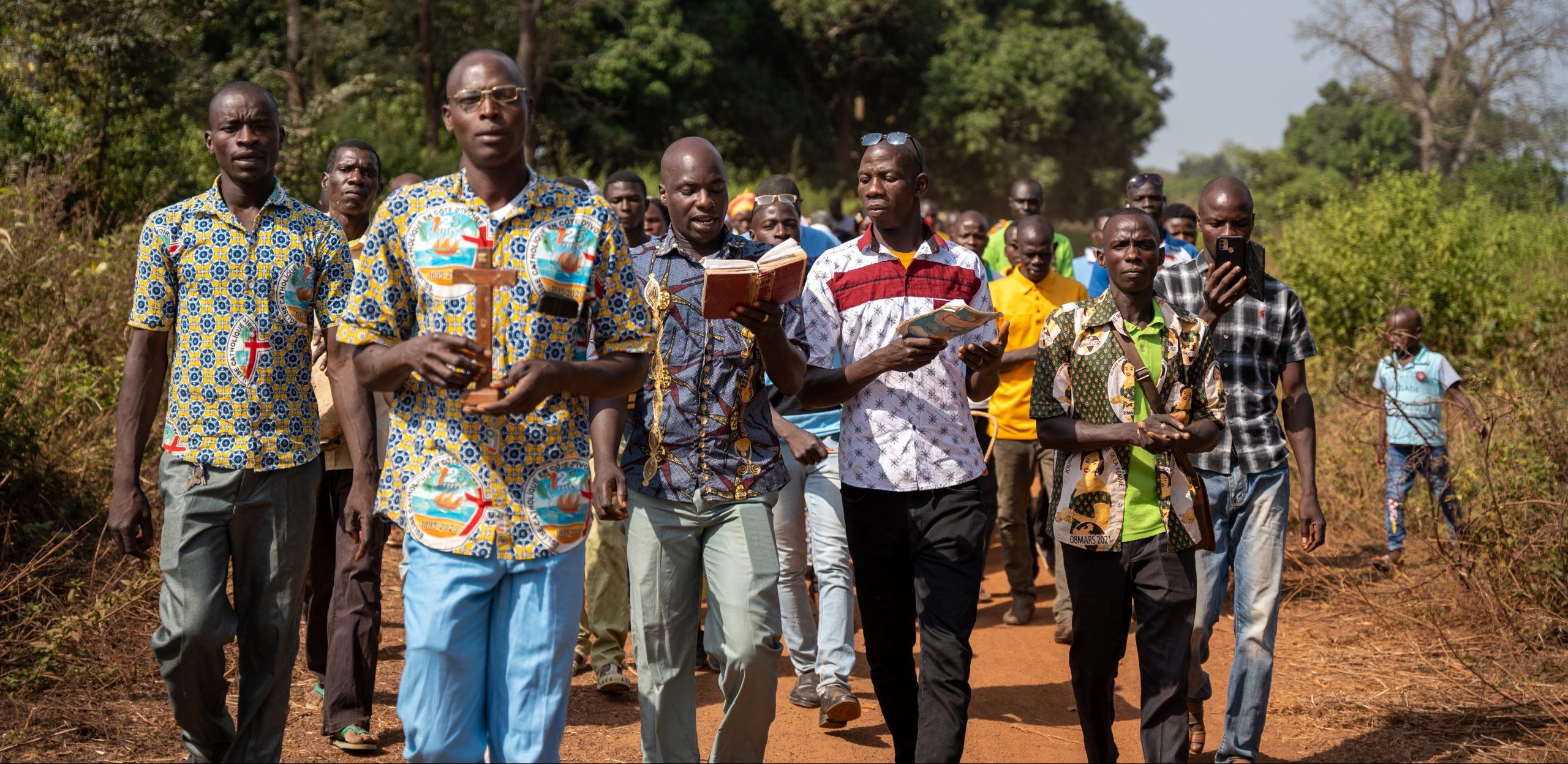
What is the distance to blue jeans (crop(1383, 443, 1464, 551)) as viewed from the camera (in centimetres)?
862

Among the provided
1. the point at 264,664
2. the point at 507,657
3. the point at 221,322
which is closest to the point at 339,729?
the point at 264,664

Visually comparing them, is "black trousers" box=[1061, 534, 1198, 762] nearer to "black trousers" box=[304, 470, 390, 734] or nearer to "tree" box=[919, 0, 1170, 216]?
"black trousers" box=[304, 470, 390, 734]

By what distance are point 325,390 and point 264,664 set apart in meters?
1.78

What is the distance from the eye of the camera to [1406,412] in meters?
9.84

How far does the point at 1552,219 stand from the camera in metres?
18.0

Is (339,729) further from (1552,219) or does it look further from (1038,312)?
(1552,219)

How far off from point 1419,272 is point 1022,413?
7.75 meters

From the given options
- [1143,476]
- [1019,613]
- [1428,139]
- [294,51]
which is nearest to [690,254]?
[1143,476]

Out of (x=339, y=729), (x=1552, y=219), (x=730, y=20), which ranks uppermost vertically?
(x=730, y=20)

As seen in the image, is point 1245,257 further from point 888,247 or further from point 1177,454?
point 888,247

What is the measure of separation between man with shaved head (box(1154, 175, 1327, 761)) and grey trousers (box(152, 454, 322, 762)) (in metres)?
3.70

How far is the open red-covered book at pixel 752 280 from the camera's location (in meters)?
4.13

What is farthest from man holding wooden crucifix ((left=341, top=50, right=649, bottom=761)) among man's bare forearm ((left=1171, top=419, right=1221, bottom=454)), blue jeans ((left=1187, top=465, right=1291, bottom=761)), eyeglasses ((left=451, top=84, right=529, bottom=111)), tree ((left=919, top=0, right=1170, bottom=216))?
tree ((left=919, top=0, right=1170, bottom=216))

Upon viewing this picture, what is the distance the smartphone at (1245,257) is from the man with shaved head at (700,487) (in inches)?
80.0
